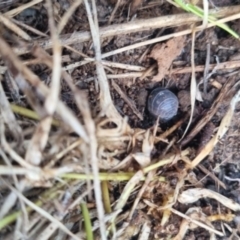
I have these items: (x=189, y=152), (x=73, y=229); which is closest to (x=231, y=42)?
(x=189, y=152)

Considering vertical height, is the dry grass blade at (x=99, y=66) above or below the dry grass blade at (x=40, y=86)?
above

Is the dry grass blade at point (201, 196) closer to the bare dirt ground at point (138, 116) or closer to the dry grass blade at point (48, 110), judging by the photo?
the bare dirt ground at point (138, 116)

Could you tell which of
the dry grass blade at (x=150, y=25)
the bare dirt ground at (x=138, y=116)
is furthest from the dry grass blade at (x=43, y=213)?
the dry grass blade at (x=150, y=25)

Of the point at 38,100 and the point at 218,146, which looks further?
the point at 218,146

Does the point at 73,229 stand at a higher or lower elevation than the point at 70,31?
lower

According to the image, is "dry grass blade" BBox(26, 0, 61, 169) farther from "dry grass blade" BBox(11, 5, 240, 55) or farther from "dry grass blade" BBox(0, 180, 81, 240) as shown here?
"dry grass blade" BBox(11, 5, 240, 55)

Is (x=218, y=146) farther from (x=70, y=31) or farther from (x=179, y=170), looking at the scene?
(x=70, y=31)
